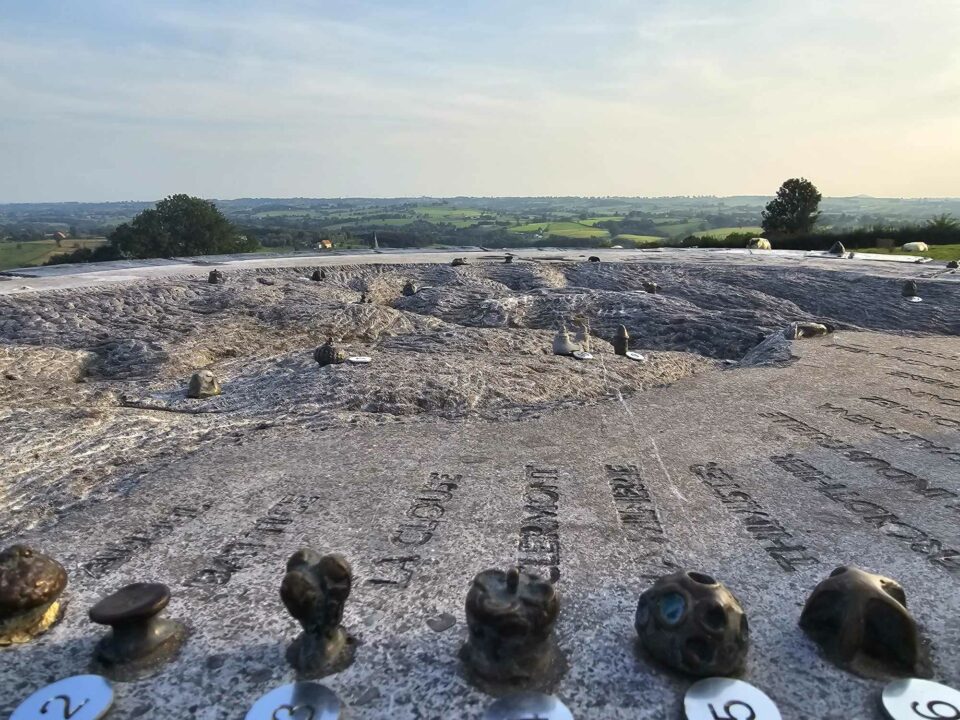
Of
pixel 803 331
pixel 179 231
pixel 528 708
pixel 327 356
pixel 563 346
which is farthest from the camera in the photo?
A: pixel 179 231

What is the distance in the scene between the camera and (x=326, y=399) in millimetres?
7445

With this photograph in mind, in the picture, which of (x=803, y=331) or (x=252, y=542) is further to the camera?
(x=803, y=331)

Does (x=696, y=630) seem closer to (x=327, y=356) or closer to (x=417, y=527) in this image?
(x=417, y=527)

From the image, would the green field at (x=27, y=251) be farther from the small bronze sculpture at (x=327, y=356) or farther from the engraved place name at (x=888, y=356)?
the engraved place name at (x=888, y=356)

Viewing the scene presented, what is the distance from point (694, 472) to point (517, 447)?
156 cm

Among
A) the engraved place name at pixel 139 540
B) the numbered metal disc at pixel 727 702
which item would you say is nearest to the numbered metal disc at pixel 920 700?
the numbered metal disc at pixel 727 702

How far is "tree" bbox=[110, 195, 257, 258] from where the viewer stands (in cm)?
3750

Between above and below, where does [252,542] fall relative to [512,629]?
below

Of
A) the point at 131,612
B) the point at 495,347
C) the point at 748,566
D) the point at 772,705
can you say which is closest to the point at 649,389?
the point at 495,347

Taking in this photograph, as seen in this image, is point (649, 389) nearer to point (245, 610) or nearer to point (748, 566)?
point (748, 566)

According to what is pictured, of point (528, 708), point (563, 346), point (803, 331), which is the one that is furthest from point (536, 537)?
point (803, 331)

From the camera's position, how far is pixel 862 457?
5555 millimetres

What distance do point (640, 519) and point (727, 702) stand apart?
6.15 ft

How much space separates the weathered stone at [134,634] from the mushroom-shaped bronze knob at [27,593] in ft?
1.44
